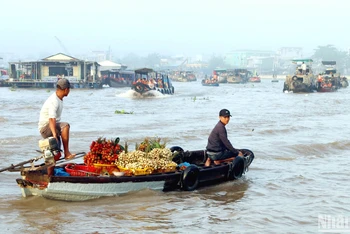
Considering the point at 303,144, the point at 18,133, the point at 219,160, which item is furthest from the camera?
the point at 18,133

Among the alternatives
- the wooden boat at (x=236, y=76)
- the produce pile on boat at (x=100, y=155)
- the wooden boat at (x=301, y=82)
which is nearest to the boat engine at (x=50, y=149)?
the produce pile on boat at (x=100, y=155)

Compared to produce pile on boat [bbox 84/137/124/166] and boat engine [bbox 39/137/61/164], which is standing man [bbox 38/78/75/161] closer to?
boat engine [bbox 39/137/61/164]

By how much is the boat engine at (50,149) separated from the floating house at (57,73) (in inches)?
1988

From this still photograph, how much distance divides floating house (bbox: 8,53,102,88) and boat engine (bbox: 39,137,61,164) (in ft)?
166

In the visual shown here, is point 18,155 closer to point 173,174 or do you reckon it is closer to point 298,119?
point 173,174

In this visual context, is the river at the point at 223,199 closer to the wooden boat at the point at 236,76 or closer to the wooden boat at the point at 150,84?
the wooden boat at the point at 150,84

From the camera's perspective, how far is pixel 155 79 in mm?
46438

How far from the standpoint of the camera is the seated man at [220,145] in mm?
9953

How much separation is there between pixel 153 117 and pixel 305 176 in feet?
46.0

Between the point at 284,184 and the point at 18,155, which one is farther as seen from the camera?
the point at 18,155

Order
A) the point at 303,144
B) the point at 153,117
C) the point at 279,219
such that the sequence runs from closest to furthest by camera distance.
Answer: the point at 279,219
the point at 303,144
the point at 153,117

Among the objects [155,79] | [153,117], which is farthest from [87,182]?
[155,79]

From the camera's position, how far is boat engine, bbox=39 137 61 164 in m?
8.05

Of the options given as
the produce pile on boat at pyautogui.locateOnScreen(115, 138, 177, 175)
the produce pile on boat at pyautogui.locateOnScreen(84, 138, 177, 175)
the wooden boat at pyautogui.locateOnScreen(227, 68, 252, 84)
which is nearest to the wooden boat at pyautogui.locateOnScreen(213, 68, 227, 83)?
the wooden boat at pyautogui.locateOnScreen(227, 68, 252, 84)
